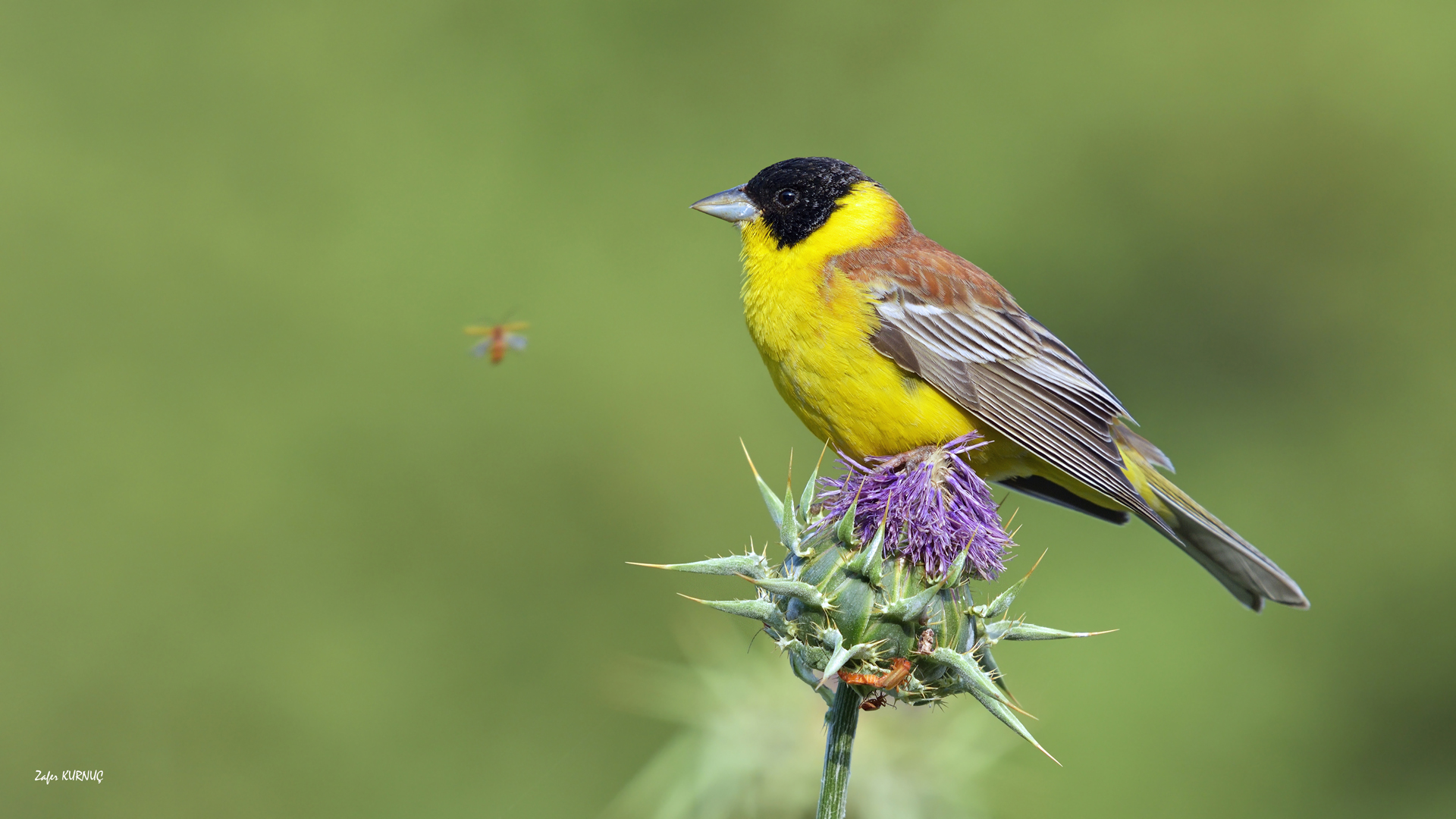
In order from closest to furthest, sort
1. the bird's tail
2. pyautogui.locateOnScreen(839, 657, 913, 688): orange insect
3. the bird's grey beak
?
pyautogui.locateOnScreen(839, 657, 913, 688): orange insect, the bird's tail, the bird's grey beak

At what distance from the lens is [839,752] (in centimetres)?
272

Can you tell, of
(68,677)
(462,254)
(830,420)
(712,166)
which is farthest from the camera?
(712,166)

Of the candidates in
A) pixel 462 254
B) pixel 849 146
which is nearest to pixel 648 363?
pixel 462 254

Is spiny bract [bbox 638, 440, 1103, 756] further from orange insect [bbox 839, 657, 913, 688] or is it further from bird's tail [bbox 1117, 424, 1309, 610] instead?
bird's tail [bbox 1117, 424, 1309, 610]

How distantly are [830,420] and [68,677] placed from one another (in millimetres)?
8227

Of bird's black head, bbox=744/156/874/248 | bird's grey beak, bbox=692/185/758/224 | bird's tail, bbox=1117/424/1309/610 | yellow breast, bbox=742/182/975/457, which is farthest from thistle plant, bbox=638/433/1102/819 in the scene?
bird's grey beak, bbox=692/185/758/224

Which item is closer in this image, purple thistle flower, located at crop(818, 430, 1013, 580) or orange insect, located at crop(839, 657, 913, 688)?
orange insect, located at crop(839, 657, 913, 688)

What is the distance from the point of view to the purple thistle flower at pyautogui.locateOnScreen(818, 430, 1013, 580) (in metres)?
3.25

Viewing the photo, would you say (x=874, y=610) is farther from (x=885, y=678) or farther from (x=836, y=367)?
(x=836, y=367)

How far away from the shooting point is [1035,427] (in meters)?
4.24

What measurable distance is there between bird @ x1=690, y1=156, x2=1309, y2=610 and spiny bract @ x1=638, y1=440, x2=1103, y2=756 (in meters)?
0.90

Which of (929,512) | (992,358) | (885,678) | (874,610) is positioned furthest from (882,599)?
(992,358)

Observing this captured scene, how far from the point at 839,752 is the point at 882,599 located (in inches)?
20.0

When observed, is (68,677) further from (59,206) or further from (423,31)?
(423,31)
